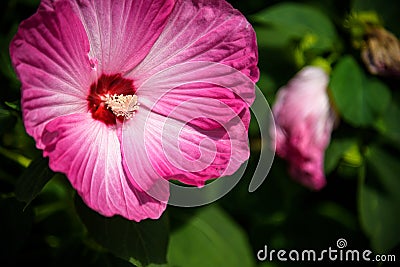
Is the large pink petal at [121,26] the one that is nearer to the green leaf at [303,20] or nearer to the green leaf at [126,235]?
the green leaf at [126,235]

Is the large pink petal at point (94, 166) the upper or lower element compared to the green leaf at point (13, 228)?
upper

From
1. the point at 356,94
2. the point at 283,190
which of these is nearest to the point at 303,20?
the point at 356,94

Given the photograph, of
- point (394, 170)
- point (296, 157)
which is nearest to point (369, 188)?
point (394, 170)

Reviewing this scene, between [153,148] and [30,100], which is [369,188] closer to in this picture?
[153,148]

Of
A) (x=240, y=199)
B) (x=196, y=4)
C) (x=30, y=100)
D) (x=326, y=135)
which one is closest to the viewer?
(x=30, y=100)

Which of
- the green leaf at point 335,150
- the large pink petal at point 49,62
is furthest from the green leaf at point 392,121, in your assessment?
the large pink petal at point 49,62

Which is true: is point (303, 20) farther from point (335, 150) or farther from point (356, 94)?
point (335, 150)
